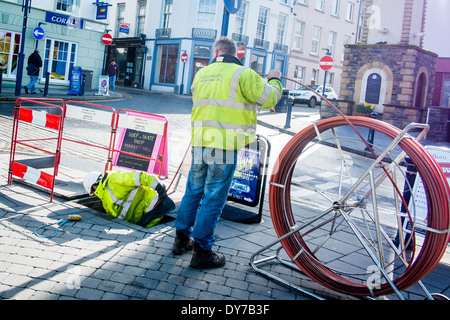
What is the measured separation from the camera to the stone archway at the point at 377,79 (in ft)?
77.0

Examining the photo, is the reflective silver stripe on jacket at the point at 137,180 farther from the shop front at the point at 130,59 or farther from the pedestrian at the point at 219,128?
the shop front at the point at 130,59

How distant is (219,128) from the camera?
3.72 meters

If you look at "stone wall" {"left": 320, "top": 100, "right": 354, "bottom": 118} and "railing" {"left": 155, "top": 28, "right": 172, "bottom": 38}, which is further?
"railing" {"left": 155, "top": 28, "right": 172, "bottom": 38}

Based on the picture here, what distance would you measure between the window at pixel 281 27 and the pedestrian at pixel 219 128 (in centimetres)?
3459

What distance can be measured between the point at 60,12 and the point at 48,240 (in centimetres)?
2100

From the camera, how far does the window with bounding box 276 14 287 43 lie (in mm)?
36656

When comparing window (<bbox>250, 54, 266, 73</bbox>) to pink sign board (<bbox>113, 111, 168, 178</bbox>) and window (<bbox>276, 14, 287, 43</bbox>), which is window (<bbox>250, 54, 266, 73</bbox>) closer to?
window (<bbox>276, 14, 287, 43</bbox>)

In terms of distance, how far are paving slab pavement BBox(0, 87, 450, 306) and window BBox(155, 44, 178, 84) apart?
99.1ft

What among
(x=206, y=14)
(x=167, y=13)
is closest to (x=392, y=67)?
(x=206, y=14)

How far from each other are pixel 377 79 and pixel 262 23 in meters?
14.4

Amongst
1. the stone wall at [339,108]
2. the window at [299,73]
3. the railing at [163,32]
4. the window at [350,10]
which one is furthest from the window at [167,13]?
the window at [350,10]

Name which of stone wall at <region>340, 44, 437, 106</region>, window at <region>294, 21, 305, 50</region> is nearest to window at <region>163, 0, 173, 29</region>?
window at <region>294, 21, 305, 50</region>
